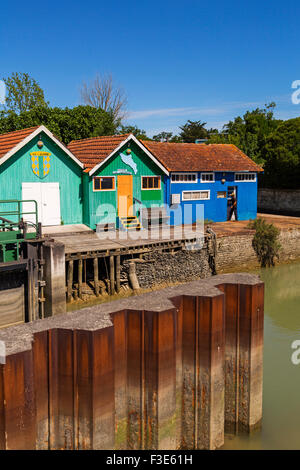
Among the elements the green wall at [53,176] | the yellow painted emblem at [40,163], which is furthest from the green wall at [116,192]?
the yellow painted emblem at [40,163]

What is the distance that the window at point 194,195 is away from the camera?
29.0 metres

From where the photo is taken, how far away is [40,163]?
22.1 meters

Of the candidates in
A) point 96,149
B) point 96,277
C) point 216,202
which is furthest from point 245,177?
point 96,277

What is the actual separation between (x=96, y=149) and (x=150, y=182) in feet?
11.8

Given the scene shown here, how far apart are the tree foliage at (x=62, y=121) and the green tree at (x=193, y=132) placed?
3721 cm

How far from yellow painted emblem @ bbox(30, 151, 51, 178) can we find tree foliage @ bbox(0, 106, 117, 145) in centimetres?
1296

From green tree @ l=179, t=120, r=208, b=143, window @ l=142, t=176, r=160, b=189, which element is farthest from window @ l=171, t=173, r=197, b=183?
green tree @ l=179, t=120, r=208, b=143

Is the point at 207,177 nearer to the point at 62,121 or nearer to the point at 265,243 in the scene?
the point at 265,243

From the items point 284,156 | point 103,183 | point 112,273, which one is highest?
point 284,156

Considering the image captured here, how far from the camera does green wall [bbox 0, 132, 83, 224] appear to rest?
21.5m

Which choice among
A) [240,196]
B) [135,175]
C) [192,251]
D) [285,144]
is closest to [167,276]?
[192,251]

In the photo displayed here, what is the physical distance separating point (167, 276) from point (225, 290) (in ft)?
41.6
